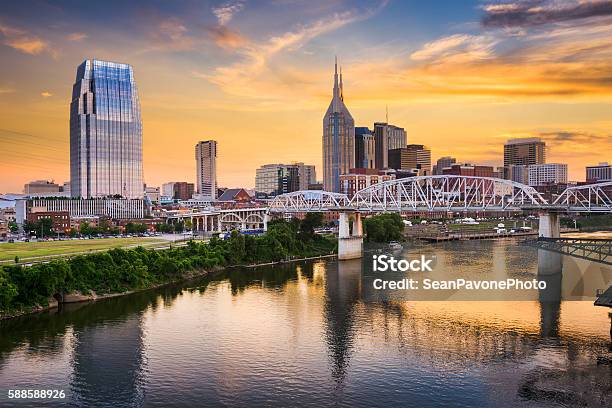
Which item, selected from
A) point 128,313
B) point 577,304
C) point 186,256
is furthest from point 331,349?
point 186,256

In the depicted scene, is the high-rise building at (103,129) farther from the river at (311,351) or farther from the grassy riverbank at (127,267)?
the river at (311,351)

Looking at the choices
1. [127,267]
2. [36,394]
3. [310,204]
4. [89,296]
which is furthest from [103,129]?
[36,394]

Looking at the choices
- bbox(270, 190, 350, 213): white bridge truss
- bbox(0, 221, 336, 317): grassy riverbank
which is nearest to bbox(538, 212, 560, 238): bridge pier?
bbox(270, 190, 350, 213): white bridge truss

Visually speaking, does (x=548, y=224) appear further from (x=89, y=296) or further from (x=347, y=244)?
(x=89, y=296)

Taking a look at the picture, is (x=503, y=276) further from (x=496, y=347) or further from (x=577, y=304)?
(x=496, y=347)

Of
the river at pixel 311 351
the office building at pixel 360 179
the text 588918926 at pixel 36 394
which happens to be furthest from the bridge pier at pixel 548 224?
the office building at pixel 360 179

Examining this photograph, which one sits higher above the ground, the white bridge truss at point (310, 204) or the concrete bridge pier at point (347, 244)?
the white bridge truss at point (310, 204)
